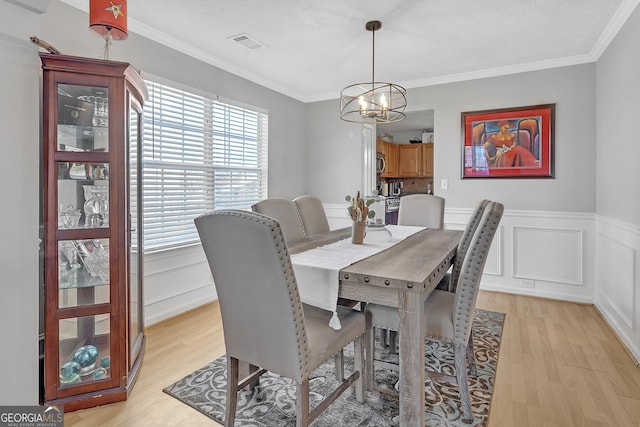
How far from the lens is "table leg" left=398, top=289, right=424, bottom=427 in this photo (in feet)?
4.90

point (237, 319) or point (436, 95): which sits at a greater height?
point (436, 95)

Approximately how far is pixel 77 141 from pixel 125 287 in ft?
2.79

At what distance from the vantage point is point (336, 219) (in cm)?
495

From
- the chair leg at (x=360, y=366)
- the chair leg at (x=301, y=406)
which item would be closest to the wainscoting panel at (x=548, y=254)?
the chair leg at (x=360, y=366)

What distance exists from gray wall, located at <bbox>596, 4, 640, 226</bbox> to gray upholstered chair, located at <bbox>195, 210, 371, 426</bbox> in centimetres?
251

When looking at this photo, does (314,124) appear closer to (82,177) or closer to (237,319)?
(82,177)

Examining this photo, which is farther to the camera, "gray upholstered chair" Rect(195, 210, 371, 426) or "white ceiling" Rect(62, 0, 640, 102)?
"white ceiling" Rect(62, 0, 640, 102)

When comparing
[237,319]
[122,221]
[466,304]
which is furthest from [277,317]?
[122,221]

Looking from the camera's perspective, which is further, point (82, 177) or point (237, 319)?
point (82, 177)

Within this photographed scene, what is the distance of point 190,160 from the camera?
10.8 feet

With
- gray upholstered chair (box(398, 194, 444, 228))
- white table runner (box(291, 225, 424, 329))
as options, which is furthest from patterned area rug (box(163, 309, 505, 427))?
gray upholstered chair (box(398, 194, 444, 228))

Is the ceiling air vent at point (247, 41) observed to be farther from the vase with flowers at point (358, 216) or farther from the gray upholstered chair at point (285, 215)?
the vase with flowers at point (358, 216)

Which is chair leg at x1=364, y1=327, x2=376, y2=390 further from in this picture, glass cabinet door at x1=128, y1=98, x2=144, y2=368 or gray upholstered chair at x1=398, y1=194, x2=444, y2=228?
gray upholstered chair at x1=398, y1=194, x2=444, y2=228

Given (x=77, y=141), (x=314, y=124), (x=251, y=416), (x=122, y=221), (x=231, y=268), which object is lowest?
(x=251, y=416)
